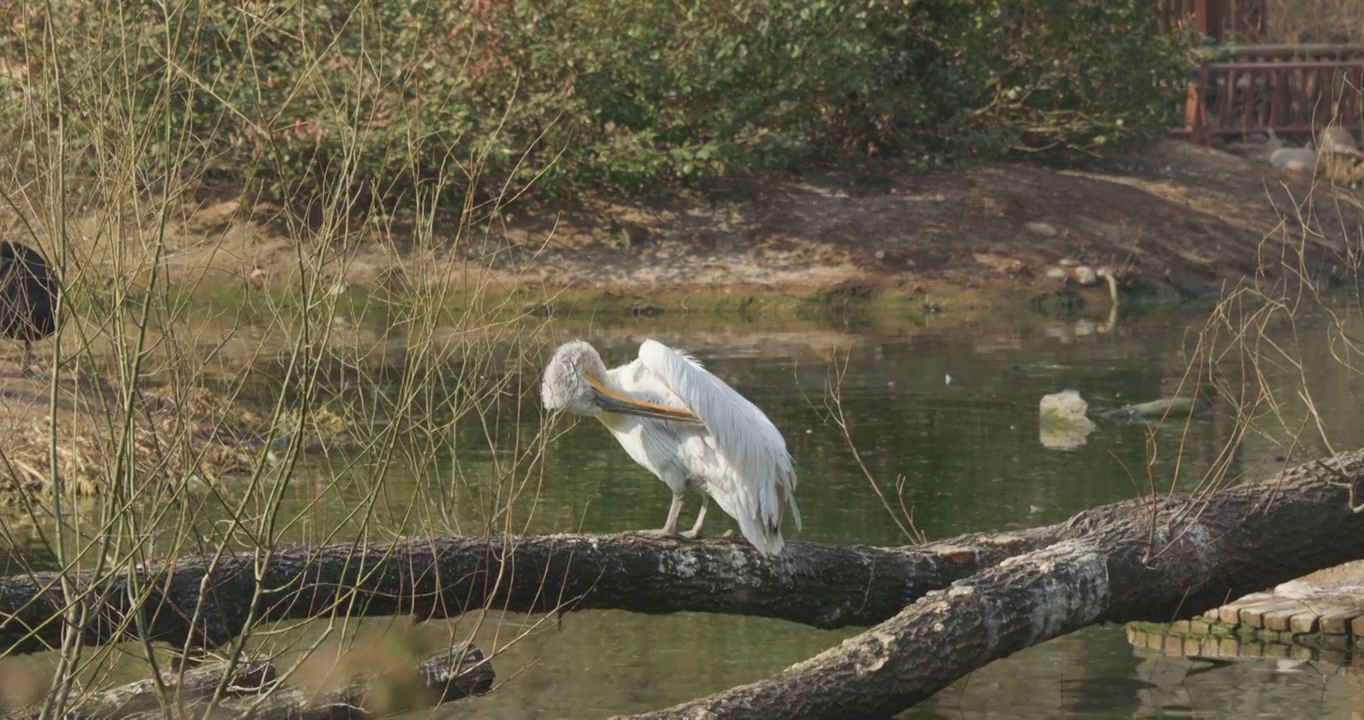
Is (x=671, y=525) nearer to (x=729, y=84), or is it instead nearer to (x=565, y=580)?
(x=565, y=580)

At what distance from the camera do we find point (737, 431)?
24.2 ft

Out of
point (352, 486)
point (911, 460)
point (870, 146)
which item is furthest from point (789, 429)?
point (870, 146)

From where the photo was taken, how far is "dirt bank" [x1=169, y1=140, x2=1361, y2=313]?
1998 centimetres

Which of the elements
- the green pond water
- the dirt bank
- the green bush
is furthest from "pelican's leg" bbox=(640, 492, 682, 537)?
the dirt bank

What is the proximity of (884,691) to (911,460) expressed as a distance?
20.7 feet

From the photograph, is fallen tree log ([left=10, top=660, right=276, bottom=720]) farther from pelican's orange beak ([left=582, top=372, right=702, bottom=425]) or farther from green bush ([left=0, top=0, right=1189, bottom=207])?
green bush ([left=0, top=0, right=1189, bottom=207])

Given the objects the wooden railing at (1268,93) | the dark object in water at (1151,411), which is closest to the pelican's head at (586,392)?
the dark object in water at (1151,411)

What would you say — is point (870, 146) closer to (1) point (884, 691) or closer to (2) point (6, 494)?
(2) point (6, 494)

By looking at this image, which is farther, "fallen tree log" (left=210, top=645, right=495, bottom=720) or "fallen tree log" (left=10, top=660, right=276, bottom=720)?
"fallen tree log" (left=10, top=660, right=276, bottom=720)

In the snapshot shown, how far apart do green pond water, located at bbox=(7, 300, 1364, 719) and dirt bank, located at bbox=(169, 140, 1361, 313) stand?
1.17m

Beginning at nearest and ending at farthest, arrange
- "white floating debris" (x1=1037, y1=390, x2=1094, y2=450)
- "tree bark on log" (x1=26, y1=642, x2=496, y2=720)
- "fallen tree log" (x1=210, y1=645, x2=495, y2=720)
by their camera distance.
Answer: "fallen tree log" (x1=210, y1=645, x2=495, y2=720) < "tree bark on log" (x1=26, y1=642, x2=496, y2=720) < "white floating debris" (x1=1037, y1=390, x2=1094, y2=450)

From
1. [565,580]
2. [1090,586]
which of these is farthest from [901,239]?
[565,580]

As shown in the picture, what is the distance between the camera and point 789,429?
1352cm

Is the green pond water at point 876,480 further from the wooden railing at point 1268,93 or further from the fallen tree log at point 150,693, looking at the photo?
the wooden railing at point 1268,93
